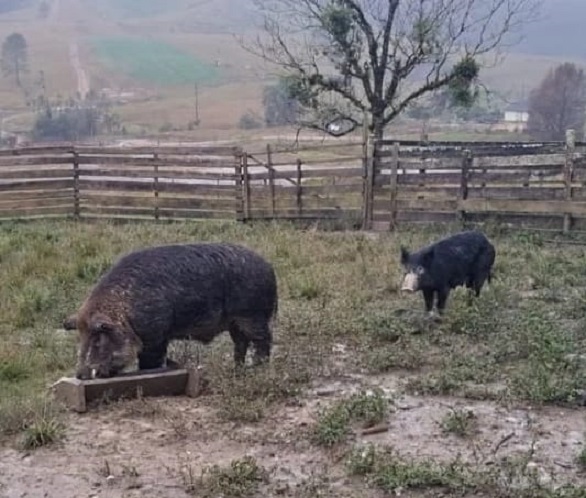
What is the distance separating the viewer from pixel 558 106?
2691cm

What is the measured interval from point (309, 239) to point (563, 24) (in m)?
77.6

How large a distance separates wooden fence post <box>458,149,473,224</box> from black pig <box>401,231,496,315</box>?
5448 millimetres

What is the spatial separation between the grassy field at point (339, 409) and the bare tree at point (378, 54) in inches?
405

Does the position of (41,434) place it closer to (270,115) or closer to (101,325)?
(101,325)

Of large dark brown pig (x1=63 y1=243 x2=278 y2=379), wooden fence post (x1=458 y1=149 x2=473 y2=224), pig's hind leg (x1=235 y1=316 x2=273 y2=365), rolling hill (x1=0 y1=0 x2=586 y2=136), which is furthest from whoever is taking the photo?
rolling hill (x1=0 y1=0 x2=586 y2=136)

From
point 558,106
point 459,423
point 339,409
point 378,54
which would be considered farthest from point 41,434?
point 558,106

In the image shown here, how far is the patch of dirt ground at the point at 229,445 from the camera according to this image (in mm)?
4582

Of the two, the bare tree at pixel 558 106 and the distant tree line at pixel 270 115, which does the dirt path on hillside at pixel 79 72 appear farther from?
the bare tree at pixel 558 106

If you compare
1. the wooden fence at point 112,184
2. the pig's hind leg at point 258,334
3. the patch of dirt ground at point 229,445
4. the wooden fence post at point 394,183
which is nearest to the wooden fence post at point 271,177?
the wooden fence at point 112,184

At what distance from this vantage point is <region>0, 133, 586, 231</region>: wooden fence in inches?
559

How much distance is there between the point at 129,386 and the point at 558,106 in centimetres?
2352

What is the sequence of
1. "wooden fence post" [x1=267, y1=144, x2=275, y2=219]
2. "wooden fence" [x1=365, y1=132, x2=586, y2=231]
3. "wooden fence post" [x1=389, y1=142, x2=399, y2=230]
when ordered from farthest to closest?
1. "wooden fence post" [x1=267, y1=144, x2=275, y2=219]
2. "wooden fence post" [x1=389, y1=142, x2=399, y2=230]
3. "wooden fence" [x1=365, y1=132, x2=586, y2=231]

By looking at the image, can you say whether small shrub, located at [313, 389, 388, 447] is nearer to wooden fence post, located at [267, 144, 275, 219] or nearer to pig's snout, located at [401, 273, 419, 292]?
pig's snout, located at [401, 273, 419, 292]

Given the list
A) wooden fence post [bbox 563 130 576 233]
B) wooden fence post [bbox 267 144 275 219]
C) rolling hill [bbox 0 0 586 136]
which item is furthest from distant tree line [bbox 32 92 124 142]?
wooden fence post [bbox 563 130 576 233]
